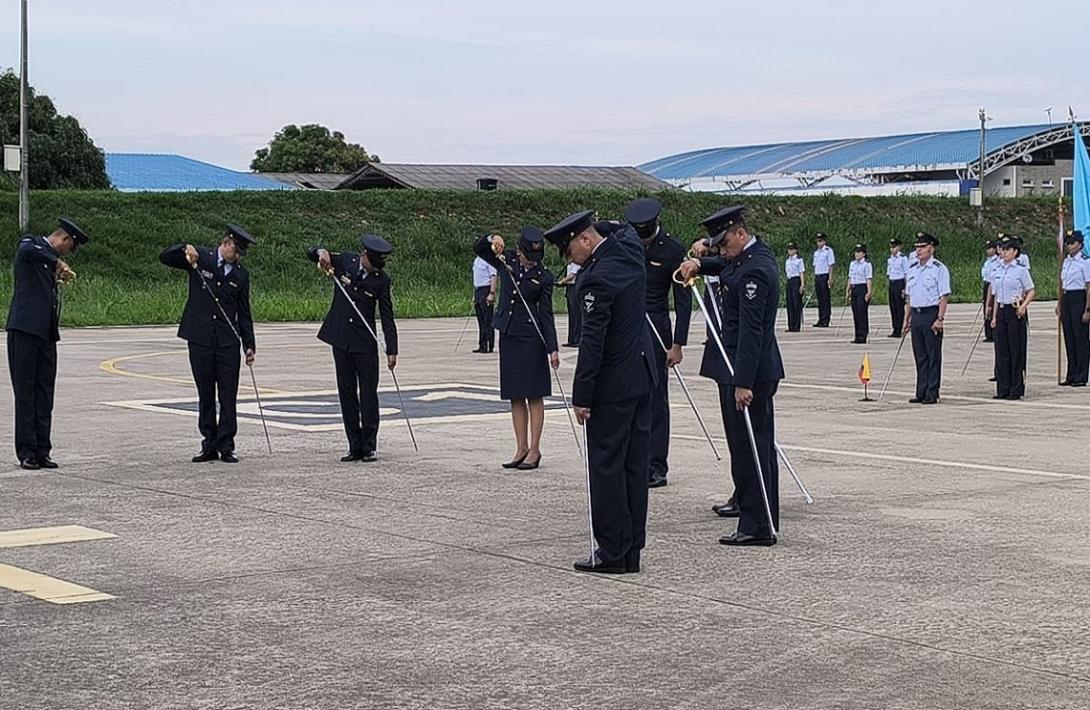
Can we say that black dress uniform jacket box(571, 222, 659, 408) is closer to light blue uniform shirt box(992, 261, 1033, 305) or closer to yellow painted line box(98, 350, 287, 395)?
yellow painted line box(98, 350, 287, 395)

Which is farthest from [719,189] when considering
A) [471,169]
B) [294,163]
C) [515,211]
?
[515,211]

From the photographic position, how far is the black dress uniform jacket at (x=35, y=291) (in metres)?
13.4

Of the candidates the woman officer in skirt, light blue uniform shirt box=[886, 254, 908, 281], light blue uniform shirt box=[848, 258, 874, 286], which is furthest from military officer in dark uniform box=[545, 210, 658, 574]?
light blue uniform shirt box=[886, 254, 908, 281]

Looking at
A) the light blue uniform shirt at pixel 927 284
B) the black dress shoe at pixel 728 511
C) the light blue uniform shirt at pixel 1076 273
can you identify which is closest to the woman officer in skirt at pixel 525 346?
the black dress shoe at pixel 728 511

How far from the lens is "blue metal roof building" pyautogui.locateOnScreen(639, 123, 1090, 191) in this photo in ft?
288

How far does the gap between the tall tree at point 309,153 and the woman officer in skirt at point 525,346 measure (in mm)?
88344

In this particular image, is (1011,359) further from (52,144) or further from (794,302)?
(52,144)

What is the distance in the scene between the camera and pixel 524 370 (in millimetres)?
13195

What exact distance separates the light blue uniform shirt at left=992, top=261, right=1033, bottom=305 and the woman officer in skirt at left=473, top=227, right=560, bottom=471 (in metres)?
8.91

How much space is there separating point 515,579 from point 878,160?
88.5 m

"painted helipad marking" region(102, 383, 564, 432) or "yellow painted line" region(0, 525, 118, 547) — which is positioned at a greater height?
"painted helipad marking" region(102, 383, 564, 432)

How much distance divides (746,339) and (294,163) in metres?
93.8

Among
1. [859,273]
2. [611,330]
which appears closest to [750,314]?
[611,330]

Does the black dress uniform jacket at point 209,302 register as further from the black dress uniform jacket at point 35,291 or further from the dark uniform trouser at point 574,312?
the dark uniform trouser at point 574,312
